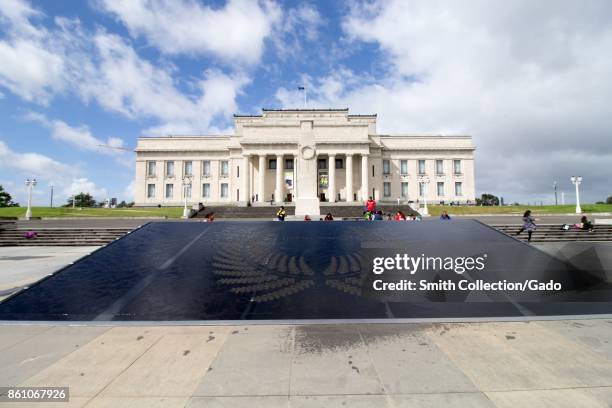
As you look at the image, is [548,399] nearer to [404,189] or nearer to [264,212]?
[264,212]

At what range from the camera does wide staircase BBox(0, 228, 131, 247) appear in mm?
20766

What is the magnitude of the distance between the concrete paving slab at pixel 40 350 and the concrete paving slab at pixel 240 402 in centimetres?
213

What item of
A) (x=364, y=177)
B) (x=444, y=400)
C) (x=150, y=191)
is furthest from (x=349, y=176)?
(x=444, y=400)

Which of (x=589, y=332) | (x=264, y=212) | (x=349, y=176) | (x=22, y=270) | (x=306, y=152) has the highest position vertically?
(x=349, y=176)

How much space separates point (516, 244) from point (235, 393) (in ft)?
22.7

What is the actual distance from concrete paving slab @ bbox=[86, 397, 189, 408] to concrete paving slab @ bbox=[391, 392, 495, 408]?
2055 mm

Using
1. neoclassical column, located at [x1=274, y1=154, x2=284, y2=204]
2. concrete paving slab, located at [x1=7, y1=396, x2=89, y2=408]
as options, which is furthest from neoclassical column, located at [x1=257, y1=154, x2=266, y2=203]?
concrete paving slab, located at [x1=7, y1=396, x2=89, y2=408]

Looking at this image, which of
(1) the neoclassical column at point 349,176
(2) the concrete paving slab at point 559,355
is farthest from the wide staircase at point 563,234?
(1) the neoclassical column at point 349,176

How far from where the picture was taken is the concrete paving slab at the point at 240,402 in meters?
2.80

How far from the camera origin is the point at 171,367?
3559 millimetres

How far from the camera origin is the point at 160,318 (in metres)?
5.12

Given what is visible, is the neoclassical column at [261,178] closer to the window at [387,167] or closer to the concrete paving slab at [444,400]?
the window at [387,167]

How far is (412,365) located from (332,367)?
0.95m

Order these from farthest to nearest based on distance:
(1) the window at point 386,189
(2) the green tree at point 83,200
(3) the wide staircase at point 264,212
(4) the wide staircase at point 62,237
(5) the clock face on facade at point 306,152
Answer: (2) the green tree at point 83,200 < (1) the window at point 386,189 < (3) the wide staircase at point 264,212 < (5) the clock face on facade at point 306,152 < (4) the wide staircase at point 62,237
